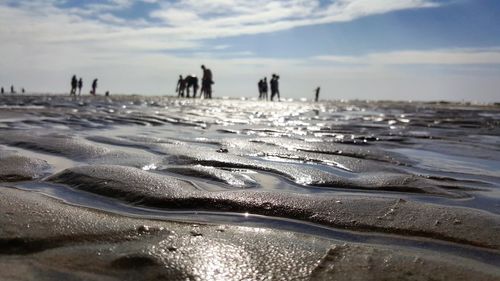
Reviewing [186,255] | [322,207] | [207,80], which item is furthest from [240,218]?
[207,80]

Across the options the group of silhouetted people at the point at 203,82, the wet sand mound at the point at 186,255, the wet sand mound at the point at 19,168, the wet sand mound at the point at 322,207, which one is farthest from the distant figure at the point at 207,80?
the wet sand mound at the point at 186,255

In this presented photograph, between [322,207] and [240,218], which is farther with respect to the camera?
[322,207]

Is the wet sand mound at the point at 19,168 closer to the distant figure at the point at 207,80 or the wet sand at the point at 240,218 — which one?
the wet sand at the point at 240,218

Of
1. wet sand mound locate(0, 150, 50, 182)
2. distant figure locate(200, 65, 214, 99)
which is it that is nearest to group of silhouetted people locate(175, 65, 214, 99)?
distant figure locate(200, 65, 214, 99)

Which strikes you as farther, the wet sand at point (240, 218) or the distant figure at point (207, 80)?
the distant figure at point (207, 80)

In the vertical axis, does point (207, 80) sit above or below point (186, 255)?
above

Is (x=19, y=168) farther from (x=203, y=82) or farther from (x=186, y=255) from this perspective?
(x=203, y=82)

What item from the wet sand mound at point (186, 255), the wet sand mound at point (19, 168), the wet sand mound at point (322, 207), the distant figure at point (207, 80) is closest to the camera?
the wet sand mound at point (186, 255)

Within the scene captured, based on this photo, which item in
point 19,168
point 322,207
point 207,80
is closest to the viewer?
point 322,207

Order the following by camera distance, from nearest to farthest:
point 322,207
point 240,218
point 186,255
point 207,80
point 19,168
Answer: point 186,255
point 240,218
point 322,207
point 19,168
point 207,80

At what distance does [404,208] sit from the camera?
9.61 feet

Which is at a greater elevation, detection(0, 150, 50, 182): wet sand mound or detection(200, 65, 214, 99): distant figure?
detection(200, 65, 214, 99): distant figure

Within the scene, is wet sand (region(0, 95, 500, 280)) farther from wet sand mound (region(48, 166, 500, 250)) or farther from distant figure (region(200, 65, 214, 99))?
distant figure (region(200, 65, 214, 99))

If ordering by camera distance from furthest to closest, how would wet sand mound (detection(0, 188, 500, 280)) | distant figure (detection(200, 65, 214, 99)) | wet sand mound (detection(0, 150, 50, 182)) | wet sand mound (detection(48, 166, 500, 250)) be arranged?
distant figure (detection(200, 65, 214, 99)) < wet sand mound (detection(0, 150, 50, 182)) < wet sand mound (detection(48, 166, 500, 250)) < wet sand mound (detection(0, 188, 500, 280))
